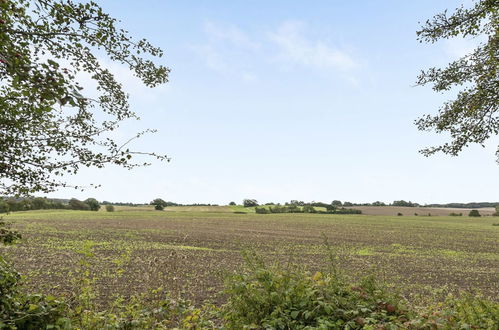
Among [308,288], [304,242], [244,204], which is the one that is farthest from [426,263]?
[244,204]

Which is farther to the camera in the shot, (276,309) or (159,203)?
(159,203)

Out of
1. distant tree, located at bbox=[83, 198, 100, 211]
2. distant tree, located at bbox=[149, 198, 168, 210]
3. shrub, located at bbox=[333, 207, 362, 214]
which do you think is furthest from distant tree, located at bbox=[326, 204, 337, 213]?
distant tree, located at bbox=[83, 198, 100, 211]

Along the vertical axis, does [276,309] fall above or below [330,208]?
below

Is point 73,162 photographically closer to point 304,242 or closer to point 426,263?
point 426,263

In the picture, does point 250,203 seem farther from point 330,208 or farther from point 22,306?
point 22,306

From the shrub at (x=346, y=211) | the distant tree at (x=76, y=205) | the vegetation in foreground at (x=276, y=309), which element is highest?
the distant tree at (x=76, y=205)

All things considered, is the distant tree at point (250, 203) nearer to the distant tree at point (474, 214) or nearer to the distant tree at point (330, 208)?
the distant tree at point (330, 208)

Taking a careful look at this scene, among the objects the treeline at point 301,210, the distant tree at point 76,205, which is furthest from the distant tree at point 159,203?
the treeline at point 301,210

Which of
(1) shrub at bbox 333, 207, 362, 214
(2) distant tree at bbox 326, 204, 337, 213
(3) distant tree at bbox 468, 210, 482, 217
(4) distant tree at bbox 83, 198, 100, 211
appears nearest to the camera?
(4) distant tree at bbox 83, 198, 100, 211

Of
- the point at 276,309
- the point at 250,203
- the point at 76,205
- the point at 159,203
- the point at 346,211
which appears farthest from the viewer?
the point at 250,203

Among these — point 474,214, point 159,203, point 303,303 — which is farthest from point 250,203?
point 303,303

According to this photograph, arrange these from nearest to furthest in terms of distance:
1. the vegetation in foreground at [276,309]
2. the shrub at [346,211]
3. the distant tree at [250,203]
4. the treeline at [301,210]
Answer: the vegetation in foreground at [276,309], the shrub at [346,211], the treeline at [301,210], the distant tree at [250,203]

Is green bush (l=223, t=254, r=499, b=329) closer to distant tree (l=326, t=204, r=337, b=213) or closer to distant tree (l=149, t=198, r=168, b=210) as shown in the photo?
distant tree (l=326, t=204, r=337, b=213)

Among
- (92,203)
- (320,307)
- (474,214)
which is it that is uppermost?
(92,203)
